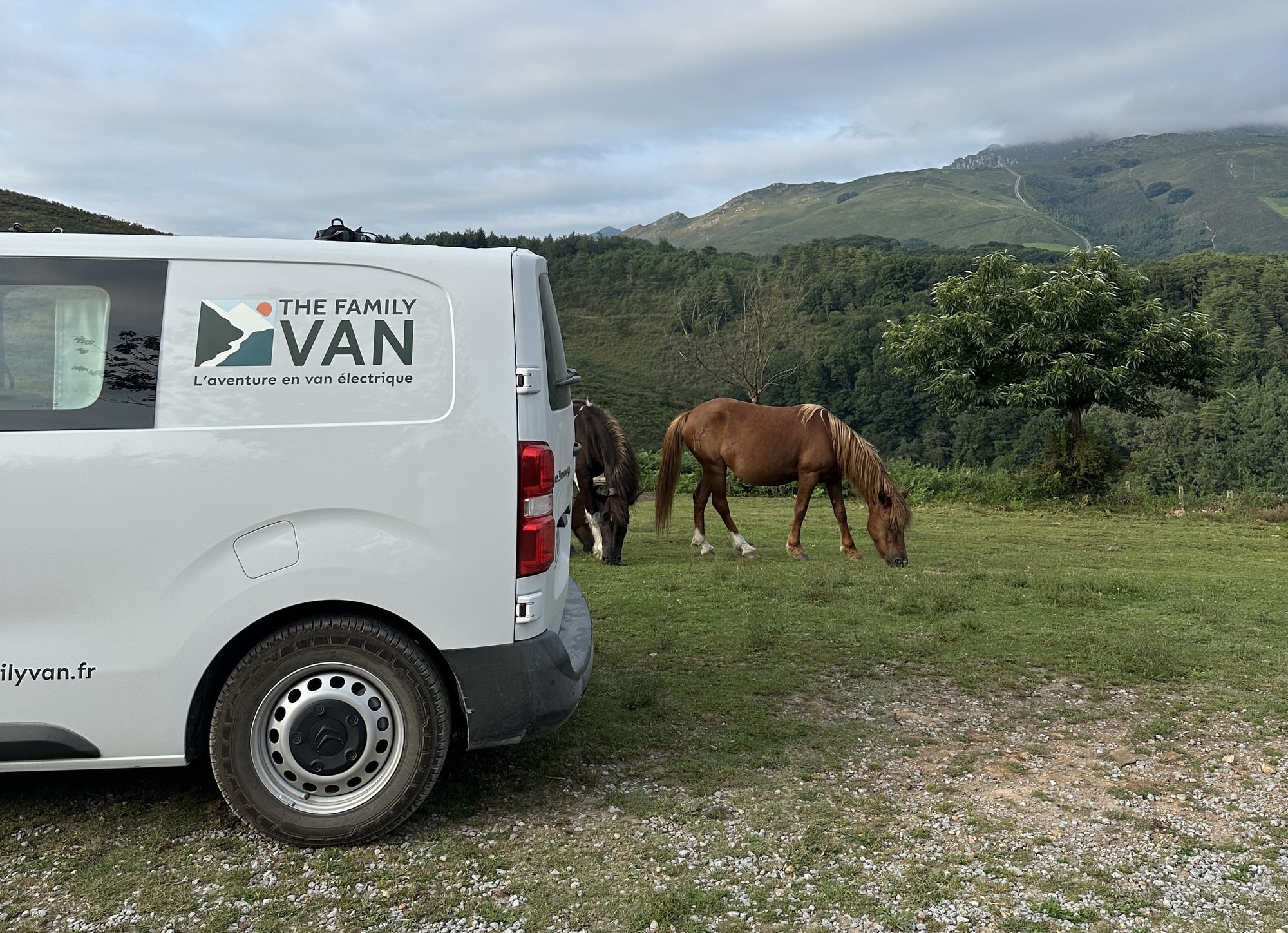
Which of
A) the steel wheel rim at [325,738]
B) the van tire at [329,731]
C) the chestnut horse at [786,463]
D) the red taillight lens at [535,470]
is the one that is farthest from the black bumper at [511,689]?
the chestnut horse at [786,463]

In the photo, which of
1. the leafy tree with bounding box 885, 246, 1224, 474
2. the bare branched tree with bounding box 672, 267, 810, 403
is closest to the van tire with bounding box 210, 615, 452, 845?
the leafy tree with bounding box 885, 246, 1224, 474

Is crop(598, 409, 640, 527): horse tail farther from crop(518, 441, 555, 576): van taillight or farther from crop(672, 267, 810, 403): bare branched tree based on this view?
crop(672, 267, 810, 403): bare branched tree

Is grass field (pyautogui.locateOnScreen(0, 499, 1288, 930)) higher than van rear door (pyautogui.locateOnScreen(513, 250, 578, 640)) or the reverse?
the reverse

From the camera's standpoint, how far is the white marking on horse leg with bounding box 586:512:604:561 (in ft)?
36.0

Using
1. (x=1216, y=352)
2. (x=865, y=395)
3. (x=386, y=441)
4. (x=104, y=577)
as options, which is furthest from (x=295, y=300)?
(x=865, y=395)

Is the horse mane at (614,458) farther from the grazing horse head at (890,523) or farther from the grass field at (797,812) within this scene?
the grass field at (797,812)

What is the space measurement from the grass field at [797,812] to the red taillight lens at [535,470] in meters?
1.34

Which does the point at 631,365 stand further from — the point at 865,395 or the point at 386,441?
the point at 386,441

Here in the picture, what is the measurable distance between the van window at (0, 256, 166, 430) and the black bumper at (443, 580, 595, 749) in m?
1.50

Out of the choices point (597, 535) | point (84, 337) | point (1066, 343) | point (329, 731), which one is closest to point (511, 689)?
point (329, 731)

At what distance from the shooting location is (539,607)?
3705mm

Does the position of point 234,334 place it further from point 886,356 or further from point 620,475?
point 886,356

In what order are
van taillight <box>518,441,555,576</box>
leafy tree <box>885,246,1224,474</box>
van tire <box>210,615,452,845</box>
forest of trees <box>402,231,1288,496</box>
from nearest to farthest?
van tire <box>210,615,452,845</box>
van taillight <box>518,441,555,576</box>
leafy tree <box>885,246,1224,474</box>
forest of trees <box>402,231,1288,496</box>

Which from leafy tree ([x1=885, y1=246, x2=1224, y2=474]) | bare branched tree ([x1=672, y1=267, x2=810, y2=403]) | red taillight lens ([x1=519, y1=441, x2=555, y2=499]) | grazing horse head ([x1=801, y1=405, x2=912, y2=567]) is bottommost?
grazing horse head ([x1=801, y1=405, x2=912, y2=567])
